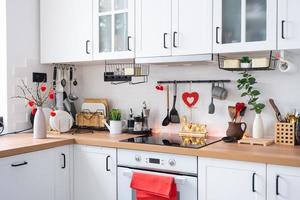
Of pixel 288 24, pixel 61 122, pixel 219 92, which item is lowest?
pixel 61 122

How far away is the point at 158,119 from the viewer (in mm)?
2979

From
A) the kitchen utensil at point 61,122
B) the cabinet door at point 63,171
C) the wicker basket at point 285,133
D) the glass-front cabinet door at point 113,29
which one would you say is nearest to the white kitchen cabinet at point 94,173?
the cabinet door at point 63,171

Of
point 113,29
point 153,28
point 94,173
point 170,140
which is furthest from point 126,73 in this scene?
point 94,173

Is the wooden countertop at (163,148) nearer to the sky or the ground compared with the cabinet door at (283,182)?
nearer to the sky

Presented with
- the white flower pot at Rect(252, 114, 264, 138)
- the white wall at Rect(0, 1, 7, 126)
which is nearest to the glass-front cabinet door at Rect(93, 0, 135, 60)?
the white wall at Rect(0, 1, 7, 126)

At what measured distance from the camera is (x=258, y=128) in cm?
246

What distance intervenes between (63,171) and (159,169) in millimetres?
801

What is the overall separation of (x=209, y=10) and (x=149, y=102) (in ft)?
3.28

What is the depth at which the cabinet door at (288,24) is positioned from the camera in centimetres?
209

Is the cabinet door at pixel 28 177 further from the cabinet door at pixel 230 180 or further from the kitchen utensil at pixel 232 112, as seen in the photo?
the kitchen utensil at pixel 232 112

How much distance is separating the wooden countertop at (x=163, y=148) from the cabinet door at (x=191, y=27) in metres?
0.69

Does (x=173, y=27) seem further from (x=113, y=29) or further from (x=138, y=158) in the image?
(x=138, y=158)

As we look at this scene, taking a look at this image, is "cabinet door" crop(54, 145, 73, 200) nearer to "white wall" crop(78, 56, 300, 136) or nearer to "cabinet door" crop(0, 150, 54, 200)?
"cabinet door" crop(0, 150, 54, 200)

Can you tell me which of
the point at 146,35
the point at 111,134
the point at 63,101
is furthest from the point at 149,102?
the point at 63,101
